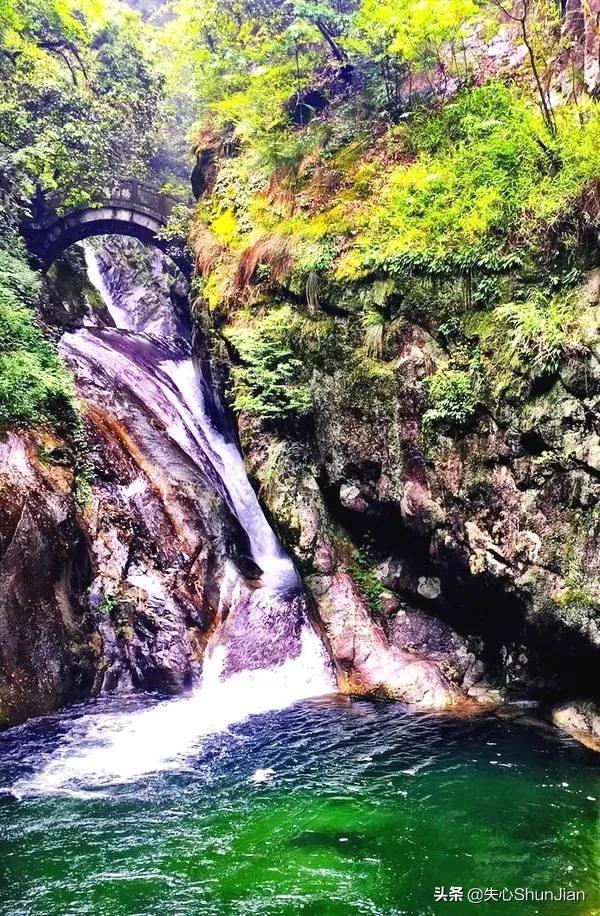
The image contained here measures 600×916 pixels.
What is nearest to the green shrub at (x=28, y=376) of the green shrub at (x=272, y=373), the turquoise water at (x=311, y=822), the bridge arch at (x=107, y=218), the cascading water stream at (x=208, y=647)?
the cascading water stream at (x=208, y=647)

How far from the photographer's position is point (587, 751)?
7.85 meters

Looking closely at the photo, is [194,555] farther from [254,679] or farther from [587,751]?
[587,751]

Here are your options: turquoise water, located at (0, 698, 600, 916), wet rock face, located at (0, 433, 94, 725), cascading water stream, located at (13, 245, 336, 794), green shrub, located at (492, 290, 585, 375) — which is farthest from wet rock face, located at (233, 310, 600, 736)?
wet rock face, located at (0, 433, 94, 725)

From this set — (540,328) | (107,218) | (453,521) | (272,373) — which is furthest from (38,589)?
(107,218)

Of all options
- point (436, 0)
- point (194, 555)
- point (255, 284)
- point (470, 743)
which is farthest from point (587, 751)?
point (436, 0)

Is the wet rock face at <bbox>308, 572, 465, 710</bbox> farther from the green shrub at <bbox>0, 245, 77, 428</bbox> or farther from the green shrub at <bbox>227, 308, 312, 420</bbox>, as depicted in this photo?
the green shrub at <bbox>0, 245, 77, 428</bbox>

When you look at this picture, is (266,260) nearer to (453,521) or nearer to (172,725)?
(453,521)

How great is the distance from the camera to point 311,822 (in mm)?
6625

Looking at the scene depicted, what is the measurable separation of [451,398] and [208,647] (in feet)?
22.9

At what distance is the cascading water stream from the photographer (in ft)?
28.3

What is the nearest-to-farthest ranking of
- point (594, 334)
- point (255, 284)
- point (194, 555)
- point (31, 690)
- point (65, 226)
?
point (594, 334) → point (31, 690) → point (194, 555) → point (255, 284) → point (65, 226)

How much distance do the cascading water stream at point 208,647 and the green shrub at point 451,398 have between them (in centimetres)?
512

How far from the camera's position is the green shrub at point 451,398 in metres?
→ 10.3

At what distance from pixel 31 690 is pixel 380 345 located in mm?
8986
